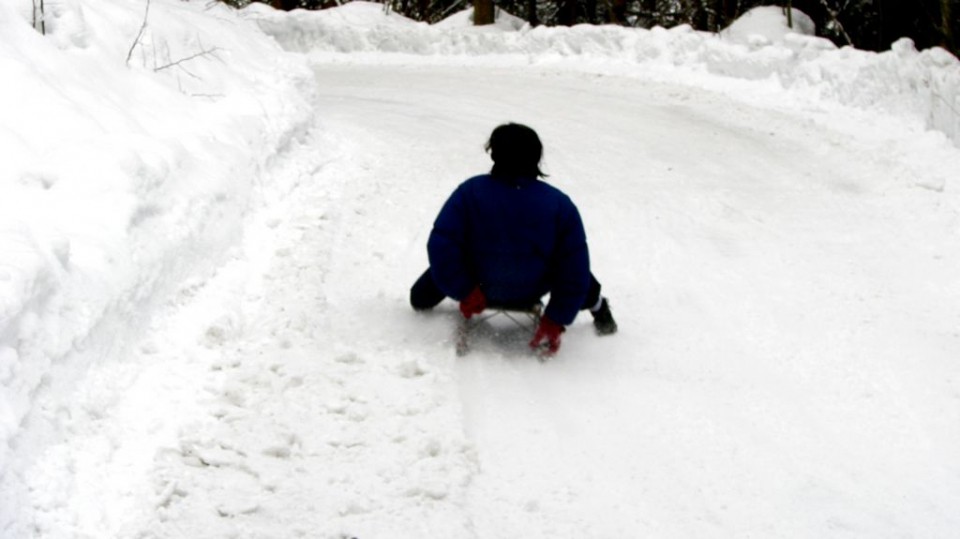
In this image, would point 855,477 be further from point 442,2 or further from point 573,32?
point 442,2

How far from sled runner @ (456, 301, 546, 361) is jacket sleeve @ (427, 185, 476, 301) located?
0.19 metres

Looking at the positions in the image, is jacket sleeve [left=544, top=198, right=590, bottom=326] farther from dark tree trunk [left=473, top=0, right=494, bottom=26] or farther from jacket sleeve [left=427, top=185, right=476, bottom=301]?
dark tree trunk [left=473, top=0, right=494, bottom=26]

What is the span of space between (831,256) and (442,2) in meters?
22.1

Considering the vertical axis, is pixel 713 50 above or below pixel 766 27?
below

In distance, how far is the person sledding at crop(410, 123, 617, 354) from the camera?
5.19 meters

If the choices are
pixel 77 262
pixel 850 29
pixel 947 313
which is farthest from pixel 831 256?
pixel 850 29

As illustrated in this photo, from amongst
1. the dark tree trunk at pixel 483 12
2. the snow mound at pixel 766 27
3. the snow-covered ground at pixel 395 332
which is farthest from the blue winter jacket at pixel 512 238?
the dark tree trunk at pixel 483 12

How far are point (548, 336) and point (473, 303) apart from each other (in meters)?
0.38

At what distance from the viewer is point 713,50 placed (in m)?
13.7

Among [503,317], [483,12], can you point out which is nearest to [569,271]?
[503,317]

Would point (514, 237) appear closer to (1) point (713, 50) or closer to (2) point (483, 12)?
(1) point (713, 50)

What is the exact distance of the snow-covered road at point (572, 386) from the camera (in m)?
3.87

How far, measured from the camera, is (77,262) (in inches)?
175

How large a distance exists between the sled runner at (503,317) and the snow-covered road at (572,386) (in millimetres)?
90
